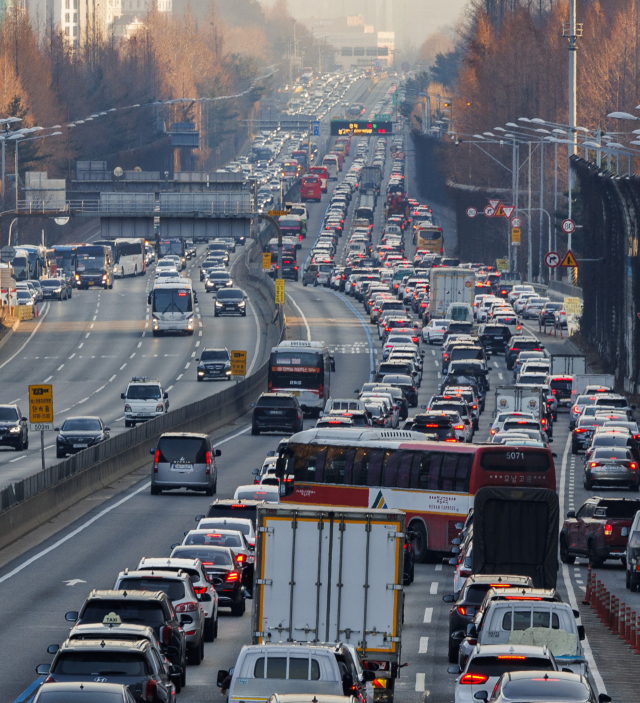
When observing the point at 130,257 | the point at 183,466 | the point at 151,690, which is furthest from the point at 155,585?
the point at 130,257

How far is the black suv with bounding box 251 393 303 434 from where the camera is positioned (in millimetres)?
60281

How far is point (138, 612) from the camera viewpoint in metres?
20.4

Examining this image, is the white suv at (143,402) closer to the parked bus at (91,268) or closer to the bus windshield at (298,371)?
the bus windshield at (298,371)

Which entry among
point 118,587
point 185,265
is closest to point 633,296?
point 118,587

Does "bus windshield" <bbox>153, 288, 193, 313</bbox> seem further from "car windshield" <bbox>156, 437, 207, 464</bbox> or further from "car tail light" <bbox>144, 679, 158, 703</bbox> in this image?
"car tail light" <bbox>144, 679, 158, 703</bbox>

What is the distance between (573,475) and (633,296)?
27.4m

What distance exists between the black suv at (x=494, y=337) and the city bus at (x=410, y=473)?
51.2 metres

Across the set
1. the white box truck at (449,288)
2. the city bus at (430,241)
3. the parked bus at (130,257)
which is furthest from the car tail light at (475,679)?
the city bus at (430,241)

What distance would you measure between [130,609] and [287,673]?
455 centimetres

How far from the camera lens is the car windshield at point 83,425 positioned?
53.5 meters

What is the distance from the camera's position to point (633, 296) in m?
76.5

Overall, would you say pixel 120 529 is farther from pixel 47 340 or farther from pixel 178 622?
pixel 47 340

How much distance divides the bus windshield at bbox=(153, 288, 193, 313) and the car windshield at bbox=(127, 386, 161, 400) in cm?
2970

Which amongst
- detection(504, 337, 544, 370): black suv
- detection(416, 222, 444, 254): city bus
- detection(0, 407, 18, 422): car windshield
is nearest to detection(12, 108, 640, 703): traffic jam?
detection(0, 407, 18, 422): car windshield
